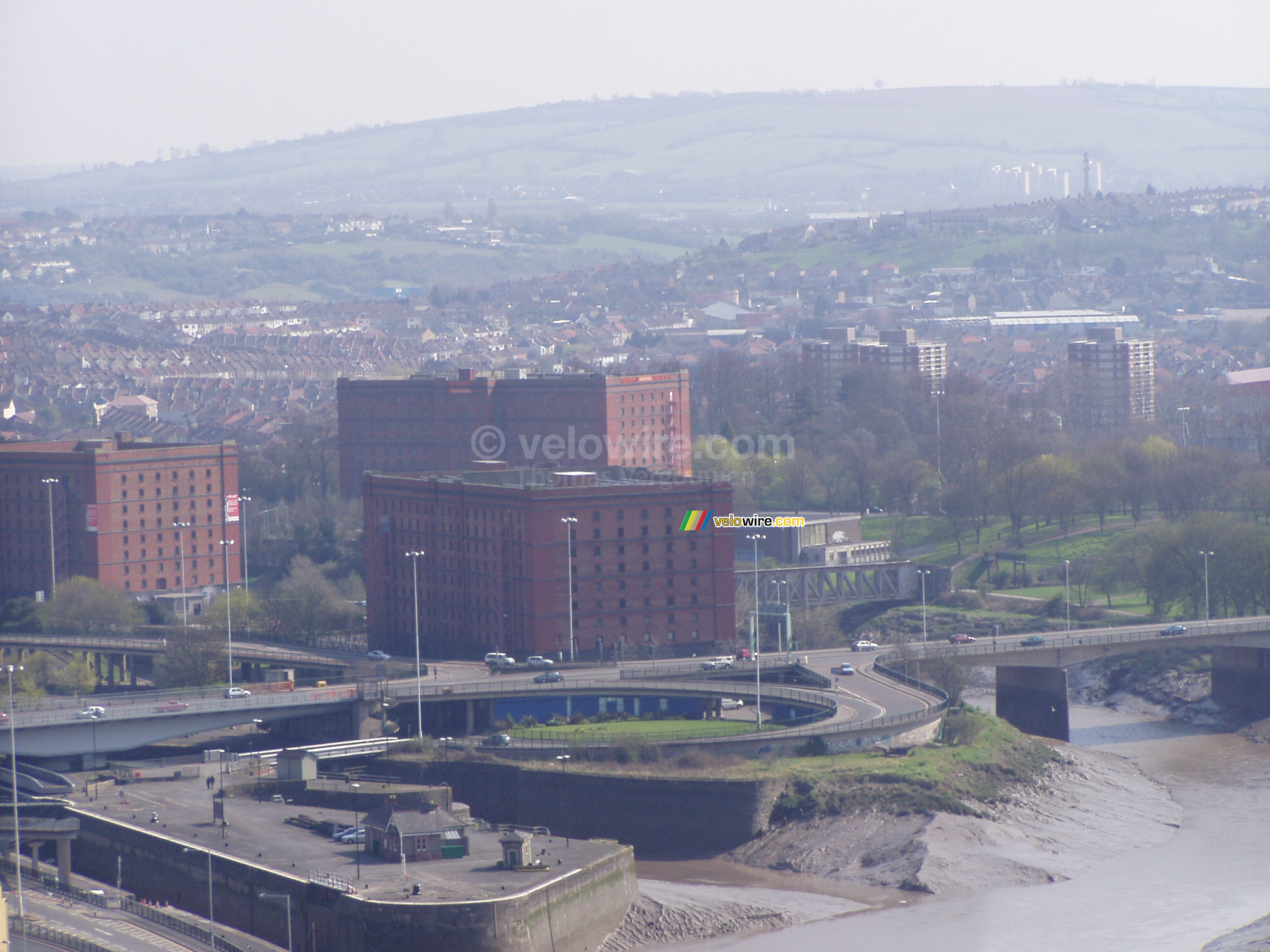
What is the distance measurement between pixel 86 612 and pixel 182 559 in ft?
19.9

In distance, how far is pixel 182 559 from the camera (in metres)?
57.4

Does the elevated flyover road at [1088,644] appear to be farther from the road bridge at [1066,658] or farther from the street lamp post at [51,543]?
the street lamp post at [51,543]

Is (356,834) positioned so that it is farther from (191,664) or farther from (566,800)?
(191,664)

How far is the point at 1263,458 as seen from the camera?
229ft

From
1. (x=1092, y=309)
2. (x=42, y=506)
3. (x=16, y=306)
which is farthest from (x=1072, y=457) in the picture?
(x=16, y=306)

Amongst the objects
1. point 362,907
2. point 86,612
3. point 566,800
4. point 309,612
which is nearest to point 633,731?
point 566,800

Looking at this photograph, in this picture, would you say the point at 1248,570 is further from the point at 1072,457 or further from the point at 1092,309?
the point at 1092,309

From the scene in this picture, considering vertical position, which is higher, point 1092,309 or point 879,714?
point 1092,309

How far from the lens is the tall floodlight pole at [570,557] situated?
4416 cm

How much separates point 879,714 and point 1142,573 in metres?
16.0

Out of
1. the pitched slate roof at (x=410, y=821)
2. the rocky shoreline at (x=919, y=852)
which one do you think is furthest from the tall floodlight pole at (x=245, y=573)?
the pitched slate roof at (x=410, y=821)

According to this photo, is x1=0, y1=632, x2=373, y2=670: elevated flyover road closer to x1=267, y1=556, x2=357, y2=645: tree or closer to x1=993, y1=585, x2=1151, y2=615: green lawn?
x1=267, y1=556, x2=357, y2=645: tree

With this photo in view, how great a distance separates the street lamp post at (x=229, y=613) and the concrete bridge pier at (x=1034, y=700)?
46.6 ft

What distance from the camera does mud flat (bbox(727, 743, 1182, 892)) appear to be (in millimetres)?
31828
